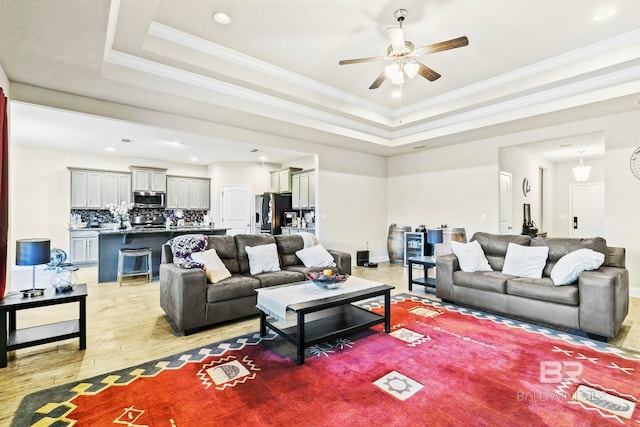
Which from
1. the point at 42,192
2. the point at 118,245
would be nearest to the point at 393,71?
the point at 118,245

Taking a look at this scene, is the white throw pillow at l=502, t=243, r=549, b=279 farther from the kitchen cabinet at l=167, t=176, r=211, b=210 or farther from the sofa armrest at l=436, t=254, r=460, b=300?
the kitchen cabinet at l=167, t=176, r=211, b=210

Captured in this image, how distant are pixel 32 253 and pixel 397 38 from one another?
12.5 feet

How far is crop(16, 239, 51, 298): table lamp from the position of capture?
2.63m

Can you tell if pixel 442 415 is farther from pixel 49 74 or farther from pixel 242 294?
pixel 49 74

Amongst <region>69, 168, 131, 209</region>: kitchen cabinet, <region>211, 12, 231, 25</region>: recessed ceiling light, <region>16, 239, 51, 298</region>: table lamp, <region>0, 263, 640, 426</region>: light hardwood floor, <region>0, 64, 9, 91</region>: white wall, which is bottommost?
<region>0, 263, 640, 426</region>: light hardwood floor

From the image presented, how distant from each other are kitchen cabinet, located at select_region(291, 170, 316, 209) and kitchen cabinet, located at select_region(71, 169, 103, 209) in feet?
16.4

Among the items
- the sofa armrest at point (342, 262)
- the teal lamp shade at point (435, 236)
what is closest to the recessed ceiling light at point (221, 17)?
the sofa armrest at point (342, 262)

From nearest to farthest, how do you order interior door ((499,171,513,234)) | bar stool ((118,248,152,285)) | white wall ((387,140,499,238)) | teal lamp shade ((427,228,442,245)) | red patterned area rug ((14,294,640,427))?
red patterned area rug ((14,294,640,427))
teal lamp shade ((427,228,442,245))
bar stool ((118,248,152,285))
white wall ((387,140,499,238))
interior door ((499,171,513,234))

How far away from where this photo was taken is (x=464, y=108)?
17.1 feet

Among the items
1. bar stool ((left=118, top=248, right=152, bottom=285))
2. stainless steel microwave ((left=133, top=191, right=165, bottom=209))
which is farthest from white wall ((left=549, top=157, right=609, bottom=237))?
stainless steel microwave ((left=133, top=191, right=165, bottom=209))

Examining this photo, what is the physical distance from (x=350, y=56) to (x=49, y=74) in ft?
11.3

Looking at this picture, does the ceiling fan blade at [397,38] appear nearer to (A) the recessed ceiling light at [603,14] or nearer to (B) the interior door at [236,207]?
(A) the recessed ceiling light at [603,14]

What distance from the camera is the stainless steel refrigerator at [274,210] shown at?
8234 mm

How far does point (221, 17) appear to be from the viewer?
3.19 metres
